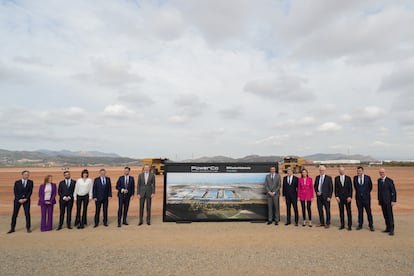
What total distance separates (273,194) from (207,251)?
384 centimetres

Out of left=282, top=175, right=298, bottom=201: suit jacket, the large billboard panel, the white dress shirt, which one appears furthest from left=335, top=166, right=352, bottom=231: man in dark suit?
the white dress shirt

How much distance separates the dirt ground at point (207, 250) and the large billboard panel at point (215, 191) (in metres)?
0.59

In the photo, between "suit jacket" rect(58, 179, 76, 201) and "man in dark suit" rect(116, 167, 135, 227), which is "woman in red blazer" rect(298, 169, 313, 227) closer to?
"man in dark suit" rect(116, 167, 135, 227)

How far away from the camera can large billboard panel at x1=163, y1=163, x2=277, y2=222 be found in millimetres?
10031

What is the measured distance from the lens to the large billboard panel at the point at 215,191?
10.0 metres

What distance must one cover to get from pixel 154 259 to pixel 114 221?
4774 mm

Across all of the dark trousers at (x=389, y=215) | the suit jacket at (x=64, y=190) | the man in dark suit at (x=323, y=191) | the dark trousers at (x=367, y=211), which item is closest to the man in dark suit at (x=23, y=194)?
the suit jacket at (x=64, y=190)

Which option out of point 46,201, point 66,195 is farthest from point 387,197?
point 46,201

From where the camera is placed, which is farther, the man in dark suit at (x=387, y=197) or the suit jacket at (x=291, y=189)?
the suit jacket at (x=291, y=189)

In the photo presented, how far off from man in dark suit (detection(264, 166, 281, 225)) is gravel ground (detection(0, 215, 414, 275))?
0.56 meters

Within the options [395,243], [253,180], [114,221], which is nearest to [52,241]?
[114,221]

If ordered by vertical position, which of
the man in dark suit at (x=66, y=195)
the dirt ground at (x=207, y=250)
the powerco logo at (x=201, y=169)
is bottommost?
the dirt ground at (x=207, y=250)

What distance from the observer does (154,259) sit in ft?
19.9

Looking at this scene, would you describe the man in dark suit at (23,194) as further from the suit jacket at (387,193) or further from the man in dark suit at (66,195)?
the suit jacket at (387,193)
